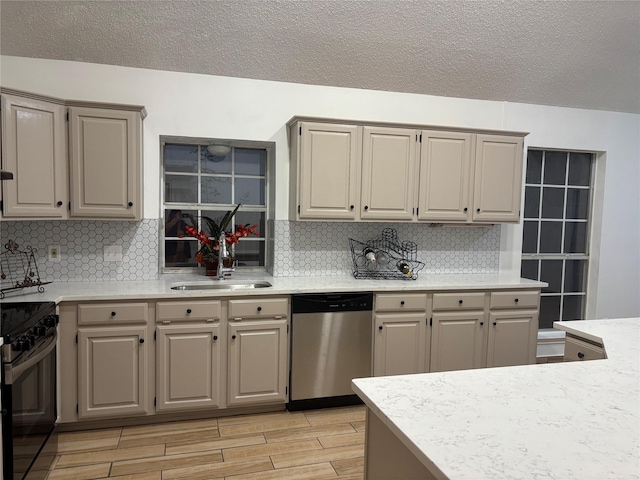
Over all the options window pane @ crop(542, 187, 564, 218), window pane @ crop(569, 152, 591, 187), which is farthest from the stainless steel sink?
window pane @ crop(569, 152, 591, 187)

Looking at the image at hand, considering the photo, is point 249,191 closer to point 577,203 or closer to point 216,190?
point 216,190

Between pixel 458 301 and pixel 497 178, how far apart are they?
115cm

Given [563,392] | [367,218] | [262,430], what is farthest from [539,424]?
[367,218]

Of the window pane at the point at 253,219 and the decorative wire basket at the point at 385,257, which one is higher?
the window pane at the point at 253,219

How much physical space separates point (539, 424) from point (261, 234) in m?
3.08

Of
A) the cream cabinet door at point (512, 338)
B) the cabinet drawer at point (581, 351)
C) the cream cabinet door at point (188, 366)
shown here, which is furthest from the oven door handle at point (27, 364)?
the cream cabinet door at point (512, 338)

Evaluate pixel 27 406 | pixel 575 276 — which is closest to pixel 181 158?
pixel 27 406

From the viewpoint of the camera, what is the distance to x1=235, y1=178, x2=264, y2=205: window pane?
12.9 feet

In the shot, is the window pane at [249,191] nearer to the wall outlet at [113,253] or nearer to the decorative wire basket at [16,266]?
the wall outlet at [113,253]

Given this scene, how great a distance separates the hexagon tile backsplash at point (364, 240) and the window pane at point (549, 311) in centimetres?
81

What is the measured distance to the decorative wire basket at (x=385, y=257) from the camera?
3.91 metres

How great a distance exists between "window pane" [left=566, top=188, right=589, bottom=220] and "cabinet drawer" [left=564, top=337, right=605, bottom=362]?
2765 millimetres

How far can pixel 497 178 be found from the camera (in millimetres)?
3900

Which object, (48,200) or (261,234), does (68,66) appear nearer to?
(48,200)
